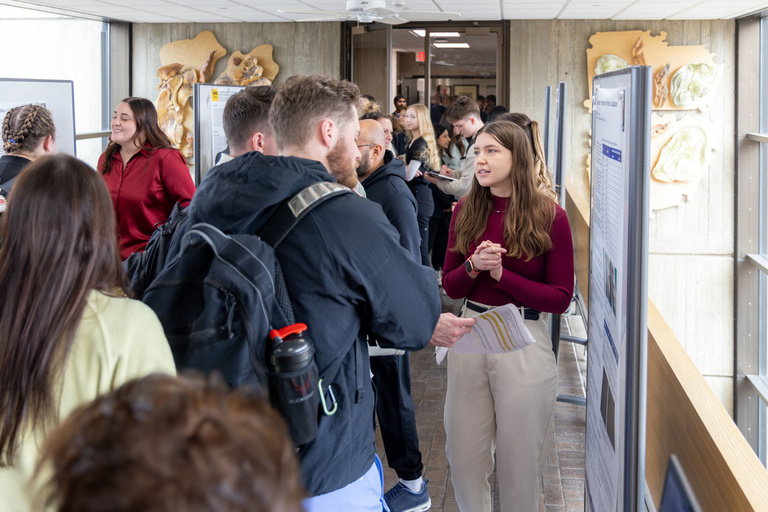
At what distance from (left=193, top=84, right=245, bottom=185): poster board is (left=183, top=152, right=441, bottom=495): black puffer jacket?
2875mm

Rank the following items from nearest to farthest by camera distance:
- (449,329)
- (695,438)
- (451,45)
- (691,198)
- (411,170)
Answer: (695,438), (449,329), (411,170), (691,198), (451,45)

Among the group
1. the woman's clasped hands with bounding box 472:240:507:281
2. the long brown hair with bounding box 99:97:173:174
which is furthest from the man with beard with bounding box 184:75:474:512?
the long brown hair with bounding box 99:97:173:174

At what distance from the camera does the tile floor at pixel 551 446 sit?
364 centimetres

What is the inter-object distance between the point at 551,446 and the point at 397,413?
129cm

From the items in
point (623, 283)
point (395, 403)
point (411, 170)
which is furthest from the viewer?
point (411, 170)

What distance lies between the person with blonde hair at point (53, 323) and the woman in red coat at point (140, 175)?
261cm

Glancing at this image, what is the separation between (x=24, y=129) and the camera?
3672mm

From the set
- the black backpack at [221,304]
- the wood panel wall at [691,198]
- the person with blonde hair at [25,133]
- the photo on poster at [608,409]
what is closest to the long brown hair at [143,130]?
the person with blonde hair at [25,133]

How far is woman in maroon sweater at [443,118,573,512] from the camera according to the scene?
99.5 inches

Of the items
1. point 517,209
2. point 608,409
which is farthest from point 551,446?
point 608,409

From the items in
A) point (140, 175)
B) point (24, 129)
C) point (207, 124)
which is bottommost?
point (140, 175)

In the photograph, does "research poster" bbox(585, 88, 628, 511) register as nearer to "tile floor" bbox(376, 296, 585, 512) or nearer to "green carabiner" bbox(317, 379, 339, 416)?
"green carabiner" bbox(317, 379, 339, 416)

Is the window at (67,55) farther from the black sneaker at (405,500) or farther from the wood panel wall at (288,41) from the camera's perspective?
the black sneaker at (405,500)

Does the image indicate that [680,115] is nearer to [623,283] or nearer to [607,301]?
[607,301]
